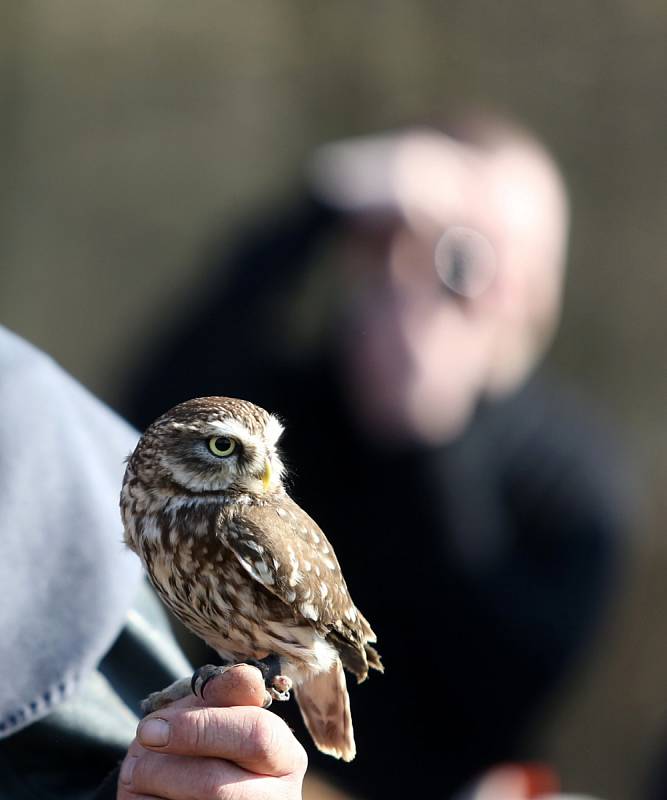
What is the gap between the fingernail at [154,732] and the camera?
89cm

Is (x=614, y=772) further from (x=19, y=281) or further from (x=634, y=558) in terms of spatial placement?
(x=19, y=281)

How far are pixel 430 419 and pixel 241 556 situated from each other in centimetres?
142

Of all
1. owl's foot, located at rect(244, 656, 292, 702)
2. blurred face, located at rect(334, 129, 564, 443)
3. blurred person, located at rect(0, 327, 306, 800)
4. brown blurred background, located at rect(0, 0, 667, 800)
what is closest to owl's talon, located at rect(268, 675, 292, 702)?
owl's foot, located at rect(244, 656, 292, 702)

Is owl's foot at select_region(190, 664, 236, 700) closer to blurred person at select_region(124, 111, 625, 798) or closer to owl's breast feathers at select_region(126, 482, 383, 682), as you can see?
owl's breast feathers at select_region(126, 482, 383, 682)

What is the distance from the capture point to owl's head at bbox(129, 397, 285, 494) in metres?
0.85

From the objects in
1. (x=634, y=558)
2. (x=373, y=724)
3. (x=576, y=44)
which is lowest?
(x=634, y=558)

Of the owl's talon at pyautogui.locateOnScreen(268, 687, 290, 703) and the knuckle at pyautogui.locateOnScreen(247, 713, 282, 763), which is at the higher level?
the owl's talon at pyautogui.locateOnScreen(268, 687, 290, 703)

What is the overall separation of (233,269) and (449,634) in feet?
3.63

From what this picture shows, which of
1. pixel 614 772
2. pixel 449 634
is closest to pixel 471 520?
pixel 449 634

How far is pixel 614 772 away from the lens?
4.14 m

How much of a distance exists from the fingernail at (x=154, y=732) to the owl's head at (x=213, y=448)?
190 mm

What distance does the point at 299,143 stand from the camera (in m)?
4.41

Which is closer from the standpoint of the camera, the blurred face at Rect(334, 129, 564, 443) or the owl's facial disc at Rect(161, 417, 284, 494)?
the owl's facial disc at Rect(161, 417, 284, 494)

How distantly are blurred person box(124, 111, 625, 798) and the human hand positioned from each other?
0.83 metres
